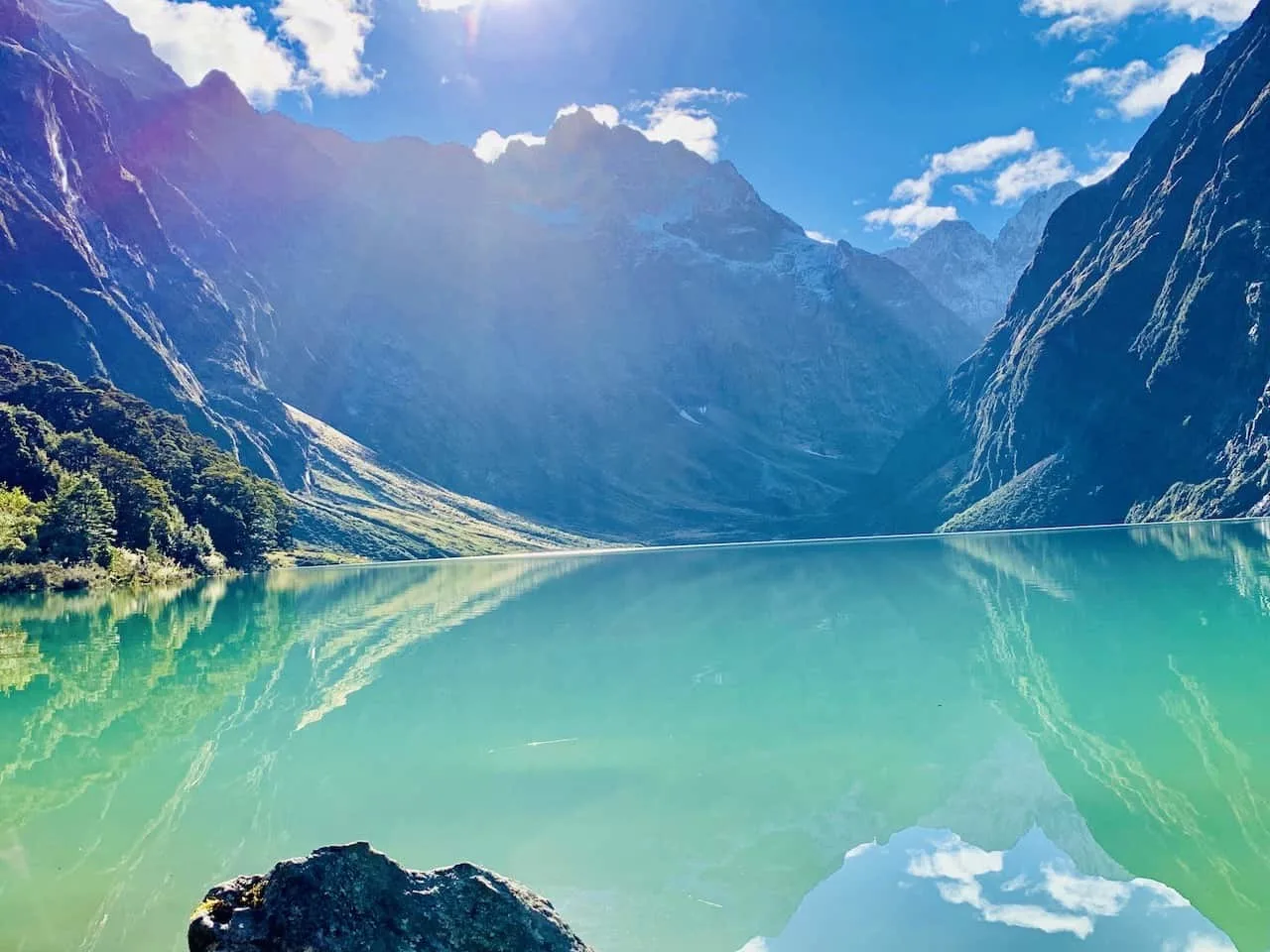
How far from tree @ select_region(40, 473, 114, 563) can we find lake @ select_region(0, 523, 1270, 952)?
162 feet

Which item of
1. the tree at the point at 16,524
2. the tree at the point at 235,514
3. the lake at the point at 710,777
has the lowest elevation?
the lake at the point at 710,777

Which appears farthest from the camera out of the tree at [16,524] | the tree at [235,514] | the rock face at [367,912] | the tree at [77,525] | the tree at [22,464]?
the tree at [235,514]

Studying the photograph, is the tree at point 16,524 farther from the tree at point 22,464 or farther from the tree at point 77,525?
the tree at point 22,464

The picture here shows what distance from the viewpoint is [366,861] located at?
845cm

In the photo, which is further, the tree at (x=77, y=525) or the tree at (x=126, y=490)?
the tree at (x=126, y=490)

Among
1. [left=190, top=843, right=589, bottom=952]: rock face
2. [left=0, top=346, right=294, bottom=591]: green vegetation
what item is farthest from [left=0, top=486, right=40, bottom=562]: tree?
[left=190, top=843, right=589, bottom=952]: rock face

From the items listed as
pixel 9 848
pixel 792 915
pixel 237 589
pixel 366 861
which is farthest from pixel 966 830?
pixel 237 589

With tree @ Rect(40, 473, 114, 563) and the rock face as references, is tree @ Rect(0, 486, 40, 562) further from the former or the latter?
the rock face

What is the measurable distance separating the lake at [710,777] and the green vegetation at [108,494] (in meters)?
49.5

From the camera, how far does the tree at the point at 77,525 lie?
89688 millimetres

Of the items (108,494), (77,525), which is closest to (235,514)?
(108,494)

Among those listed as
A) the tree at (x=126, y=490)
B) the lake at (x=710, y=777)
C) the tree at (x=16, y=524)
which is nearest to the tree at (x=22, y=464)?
the tree at (x=126, y=490)

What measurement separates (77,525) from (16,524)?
4860 mm

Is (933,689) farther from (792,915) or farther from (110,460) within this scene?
(110,460)
